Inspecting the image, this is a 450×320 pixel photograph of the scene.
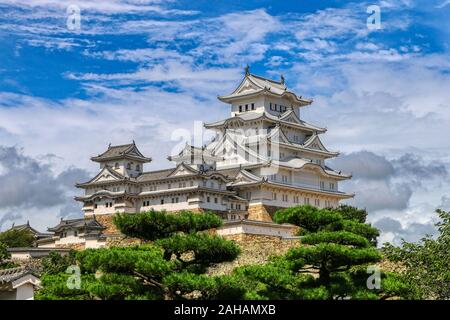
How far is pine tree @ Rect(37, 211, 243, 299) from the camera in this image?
73.6 ft

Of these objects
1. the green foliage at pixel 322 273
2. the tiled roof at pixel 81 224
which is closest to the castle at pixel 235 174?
the tiled roof at pixel 81 224

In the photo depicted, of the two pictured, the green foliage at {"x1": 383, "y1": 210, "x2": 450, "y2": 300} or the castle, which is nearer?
the green foliage at {"x1": 383, "y1": 210, "x2": 450, "y2": 300}

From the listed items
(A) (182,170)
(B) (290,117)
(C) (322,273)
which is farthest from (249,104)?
(C) (322,273)

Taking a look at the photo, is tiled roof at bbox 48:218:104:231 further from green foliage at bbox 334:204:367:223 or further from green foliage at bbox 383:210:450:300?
green foliage at bbox 383:210:450:300

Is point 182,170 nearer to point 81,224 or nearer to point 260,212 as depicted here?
point 260,212

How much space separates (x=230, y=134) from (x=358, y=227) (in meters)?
31.3

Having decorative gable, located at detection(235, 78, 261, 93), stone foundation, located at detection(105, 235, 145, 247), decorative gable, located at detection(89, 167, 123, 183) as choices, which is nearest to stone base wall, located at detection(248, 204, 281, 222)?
stone foundation, located at detection(105, 235, 145, 247)

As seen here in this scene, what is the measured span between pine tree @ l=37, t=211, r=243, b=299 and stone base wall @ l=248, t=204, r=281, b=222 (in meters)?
27.9

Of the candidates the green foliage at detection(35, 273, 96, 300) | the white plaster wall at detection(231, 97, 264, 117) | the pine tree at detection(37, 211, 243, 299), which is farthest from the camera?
the white plaster wall at detection(231, 97, 264, 117)

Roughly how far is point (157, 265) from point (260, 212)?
1209 inches

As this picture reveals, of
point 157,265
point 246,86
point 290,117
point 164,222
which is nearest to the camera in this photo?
point 157,265

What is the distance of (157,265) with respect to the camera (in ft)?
73.5
